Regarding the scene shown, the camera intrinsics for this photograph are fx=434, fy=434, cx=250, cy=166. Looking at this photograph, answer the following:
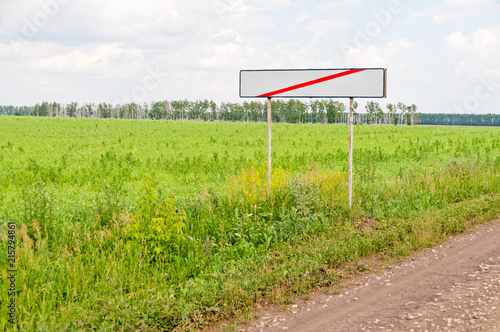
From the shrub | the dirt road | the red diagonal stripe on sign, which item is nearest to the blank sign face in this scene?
the red diagonal stripe on sign

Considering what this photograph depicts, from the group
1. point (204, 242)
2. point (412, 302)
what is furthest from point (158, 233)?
point (412, 302)

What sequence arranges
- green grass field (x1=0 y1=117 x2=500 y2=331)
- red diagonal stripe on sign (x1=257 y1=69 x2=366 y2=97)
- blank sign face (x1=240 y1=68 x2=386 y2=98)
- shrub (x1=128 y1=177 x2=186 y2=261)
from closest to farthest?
green grass field (x1=0 y1=117 x2=500 y2=331) → shrub (x1=128 y1=177 x2=186 y2=261) → blank sign face (x1=240 y1=68 x2=386 y2=98) → red diagonal stripe on sign (x1=257 y1=69 x2=366 y2=97)

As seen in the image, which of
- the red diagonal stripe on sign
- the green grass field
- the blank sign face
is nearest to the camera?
the green grass field

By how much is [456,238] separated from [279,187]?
3.65 m

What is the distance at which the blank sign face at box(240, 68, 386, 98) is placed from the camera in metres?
8.90

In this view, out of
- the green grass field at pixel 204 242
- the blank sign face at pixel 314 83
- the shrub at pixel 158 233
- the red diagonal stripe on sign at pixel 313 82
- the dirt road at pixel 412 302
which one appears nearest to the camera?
the dirt road at pixel 412 302

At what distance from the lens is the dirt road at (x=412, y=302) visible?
4766mm

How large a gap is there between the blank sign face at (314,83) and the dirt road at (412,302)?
3.61m

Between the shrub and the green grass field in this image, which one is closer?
the green grass field

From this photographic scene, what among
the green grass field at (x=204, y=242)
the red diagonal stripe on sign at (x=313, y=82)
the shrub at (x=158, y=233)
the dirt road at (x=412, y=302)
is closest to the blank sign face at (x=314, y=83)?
the red diagonal stripe on sign at (x=313, y=82)

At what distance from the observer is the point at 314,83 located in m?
9.15

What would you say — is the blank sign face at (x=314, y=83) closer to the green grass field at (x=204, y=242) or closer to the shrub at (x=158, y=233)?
the green grass field at (x=204, y=242)

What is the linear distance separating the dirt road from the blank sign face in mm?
3607

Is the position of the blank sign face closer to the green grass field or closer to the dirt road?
the green grass field
